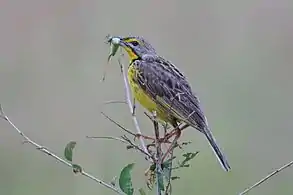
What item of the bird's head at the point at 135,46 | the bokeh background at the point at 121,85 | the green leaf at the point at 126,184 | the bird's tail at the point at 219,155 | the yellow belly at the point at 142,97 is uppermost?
the bokeh background at the point at 121,85

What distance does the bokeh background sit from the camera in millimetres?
3914

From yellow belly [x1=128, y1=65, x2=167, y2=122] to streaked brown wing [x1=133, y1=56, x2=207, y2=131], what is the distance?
0.01 m

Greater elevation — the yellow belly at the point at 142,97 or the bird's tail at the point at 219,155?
the yellow belly at the point at 142,97

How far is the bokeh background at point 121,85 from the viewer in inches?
154

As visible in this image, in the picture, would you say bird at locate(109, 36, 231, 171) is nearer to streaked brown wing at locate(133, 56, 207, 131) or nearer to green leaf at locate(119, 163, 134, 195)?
streaked brown wing at locate(133, 56, 207, 131)

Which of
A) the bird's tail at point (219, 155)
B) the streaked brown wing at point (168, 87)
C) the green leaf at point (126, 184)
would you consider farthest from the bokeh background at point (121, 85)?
the green leaf at point (126, 184)

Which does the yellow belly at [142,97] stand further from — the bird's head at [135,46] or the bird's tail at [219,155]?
the bird's tail at [219,155]

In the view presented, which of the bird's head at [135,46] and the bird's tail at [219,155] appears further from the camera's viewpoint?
the bird's head at [135,46]

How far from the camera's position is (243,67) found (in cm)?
476

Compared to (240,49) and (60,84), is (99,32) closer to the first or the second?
(60,84)

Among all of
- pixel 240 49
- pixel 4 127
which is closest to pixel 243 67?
pixel 240 49

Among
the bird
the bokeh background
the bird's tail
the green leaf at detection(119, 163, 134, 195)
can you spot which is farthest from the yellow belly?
the bokeh background

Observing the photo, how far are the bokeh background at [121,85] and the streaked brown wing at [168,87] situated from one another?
101cm

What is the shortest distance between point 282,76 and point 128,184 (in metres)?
3.00
